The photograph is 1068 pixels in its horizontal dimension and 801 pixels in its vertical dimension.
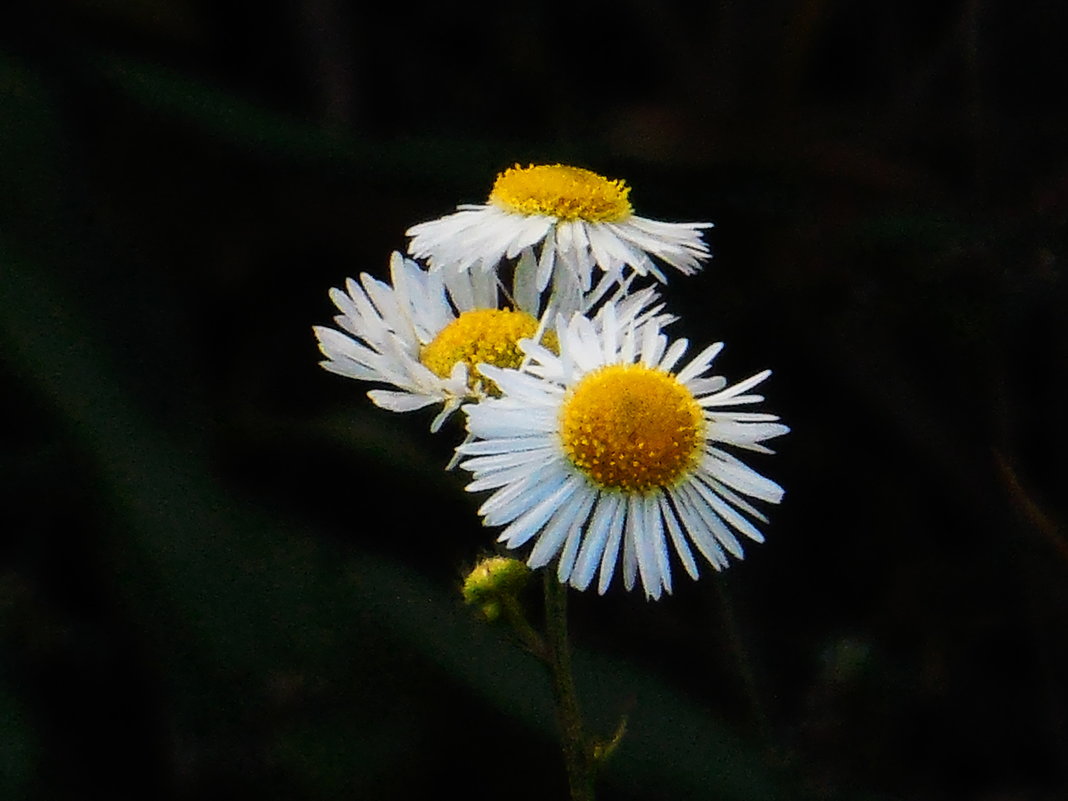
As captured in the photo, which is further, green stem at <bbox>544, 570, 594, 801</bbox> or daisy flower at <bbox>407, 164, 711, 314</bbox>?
daisy flower at <bbox>407, 164, 711, 314</bbox>

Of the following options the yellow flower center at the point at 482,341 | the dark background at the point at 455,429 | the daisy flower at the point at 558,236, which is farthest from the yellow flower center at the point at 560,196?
the dark background at the point at 455,429

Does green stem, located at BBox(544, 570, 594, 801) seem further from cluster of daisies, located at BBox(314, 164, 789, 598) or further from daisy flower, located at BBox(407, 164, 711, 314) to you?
daisy flower, located at BBox(407, 164, 711, 314)

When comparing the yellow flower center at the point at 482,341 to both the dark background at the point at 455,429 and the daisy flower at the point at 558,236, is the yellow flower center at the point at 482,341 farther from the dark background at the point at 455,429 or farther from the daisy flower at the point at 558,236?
the dark background at the point at 455,429

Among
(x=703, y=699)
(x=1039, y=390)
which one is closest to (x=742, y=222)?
(x=1039, y=390)

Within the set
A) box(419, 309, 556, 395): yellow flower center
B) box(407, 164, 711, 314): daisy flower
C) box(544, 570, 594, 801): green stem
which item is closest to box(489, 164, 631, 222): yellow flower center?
box(407, 164, 711, 314): daisy flower

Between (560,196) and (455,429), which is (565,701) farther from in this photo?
(455,429)

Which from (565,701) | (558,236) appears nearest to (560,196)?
(558,236)
